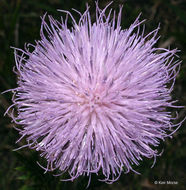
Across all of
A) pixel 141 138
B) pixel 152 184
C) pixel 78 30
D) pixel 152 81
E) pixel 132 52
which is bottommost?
pixel 152 184

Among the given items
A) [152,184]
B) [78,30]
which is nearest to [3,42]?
[78,30]

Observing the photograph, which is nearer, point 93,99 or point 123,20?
point 93,99

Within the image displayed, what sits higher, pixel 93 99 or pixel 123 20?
pixel 123 20

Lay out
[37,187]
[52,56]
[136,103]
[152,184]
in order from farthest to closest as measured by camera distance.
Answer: [152,184], [37,187], [52,56], [136,103]

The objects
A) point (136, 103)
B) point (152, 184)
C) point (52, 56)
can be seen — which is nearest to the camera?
point (136, 103)

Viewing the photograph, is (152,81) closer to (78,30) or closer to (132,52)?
(132,52)

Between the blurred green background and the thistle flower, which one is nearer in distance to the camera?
the thistle flower

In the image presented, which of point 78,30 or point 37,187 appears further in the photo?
point 37,187

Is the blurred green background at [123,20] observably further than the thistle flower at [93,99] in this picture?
Yes
